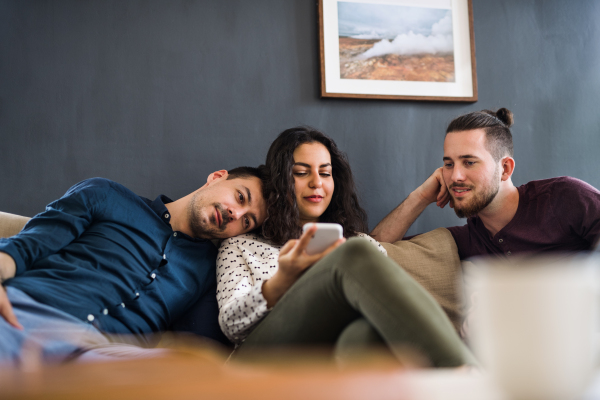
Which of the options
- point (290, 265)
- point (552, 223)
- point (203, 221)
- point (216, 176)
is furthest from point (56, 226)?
point (552, 223)

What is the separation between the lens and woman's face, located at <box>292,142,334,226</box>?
185 centimetres

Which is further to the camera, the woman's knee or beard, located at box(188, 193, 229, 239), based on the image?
beard, located at box(188, 193, 229, 239)

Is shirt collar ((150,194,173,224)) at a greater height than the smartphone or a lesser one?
greater

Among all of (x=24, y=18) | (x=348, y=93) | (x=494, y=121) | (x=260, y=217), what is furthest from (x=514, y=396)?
(x=24, y=18)

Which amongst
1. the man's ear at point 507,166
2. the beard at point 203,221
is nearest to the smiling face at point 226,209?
the beard at point 203,221

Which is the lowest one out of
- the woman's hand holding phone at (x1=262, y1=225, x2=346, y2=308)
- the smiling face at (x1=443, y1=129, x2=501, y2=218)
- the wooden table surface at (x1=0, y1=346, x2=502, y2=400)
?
the woman's hand holding phone at (x1=262, y1=225, x2=346, y2=308)

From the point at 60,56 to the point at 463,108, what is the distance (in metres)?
1.98

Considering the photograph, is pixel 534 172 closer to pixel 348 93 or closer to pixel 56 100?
pixel 348 93

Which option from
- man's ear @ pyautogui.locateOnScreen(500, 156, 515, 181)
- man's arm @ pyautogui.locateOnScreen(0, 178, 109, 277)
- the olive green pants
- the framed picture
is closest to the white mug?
the olive green pants

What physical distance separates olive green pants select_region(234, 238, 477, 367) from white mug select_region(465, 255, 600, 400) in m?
0.42

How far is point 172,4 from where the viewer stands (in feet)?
7.03

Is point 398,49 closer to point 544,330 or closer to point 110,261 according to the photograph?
point 110,261

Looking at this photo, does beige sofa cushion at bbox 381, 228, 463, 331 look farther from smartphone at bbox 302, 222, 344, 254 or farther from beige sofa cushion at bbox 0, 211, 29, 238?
beige sofa cushion at bbox 0, 211, 29, 238

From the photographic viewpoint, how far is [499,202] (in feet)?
6.44
